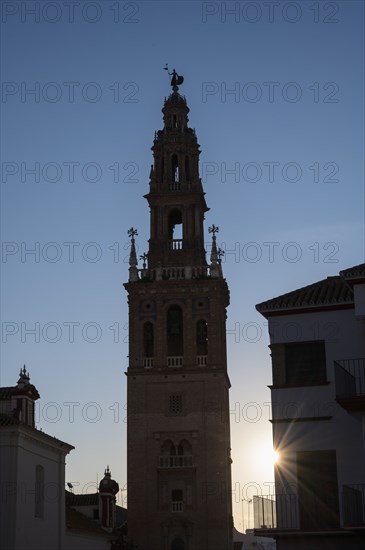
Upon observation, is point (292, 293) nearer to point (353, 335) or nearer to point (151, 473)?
point (353, 335)

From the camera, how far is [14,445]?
44062 millimetres

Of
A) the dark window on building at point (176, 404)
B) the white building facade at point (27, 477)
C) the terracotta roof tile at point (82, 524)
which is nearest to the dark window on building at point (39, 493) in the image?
the white building facade at point (27, 477)

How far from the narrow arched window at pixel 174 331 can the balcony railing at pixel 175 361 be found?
1.86ft

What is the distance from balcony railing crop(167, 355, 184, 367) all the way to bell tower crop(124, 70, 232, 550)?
65 mm

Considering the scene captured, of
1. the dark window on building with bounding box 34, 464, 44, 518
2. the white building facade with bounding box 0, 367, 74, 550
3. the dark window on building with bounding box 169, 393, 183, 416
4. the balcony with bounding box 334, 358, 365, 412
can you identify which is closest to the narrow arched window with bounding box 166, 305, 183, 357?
the dark window on building with bounding box 169, 393, 183, 416

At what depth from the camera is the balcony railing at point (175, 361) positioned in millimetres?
65875

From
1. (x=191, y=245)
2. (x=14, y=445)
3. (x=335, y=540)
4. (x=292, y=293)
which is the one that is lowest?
(x=335, y=540)

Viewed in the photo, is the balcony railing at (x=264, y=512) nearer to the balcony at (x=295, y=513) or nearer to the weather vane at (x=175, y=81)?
the balcony at (x=295, y=513)

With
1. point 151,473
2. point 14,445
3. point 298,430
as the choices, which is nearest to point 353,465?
point 298,430

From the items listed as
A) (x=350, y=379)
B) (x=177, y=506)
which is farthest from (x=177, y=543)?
(x=350, y=379)

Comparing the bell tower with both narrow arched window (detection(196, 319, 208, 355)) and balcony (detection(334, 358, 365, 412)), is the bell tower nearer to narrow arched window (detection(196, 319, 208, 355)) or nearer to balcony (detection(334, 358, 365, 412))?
narrow arched window (detection(196, 319, 208, 355))

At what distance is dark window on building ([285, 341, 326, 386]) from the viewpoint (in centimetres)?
2964

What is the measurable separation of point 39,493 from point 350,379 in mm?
23773

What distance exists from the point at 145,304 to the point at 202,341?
452 cm
